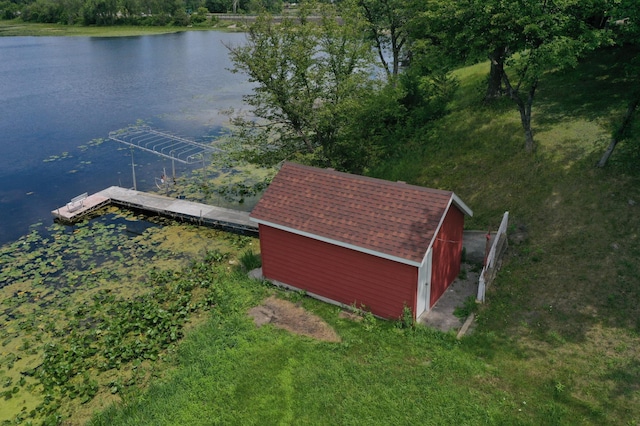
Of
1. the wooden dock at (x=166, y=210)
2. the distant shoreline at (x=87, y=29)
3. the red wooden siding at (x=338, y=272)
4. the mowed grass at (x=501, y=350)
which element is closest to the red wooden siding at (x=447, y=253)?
the red wooden siding at (x=338, y=272)

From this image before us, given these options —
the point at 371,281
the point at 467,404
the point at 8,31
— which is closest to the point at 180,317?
the point at 371,281

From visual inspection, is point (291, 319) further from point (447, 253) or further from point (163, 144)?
point (163, 144)

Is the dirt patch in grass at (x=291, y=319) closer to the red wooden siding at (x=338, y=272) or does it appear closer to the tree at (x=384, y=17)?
the red wooden siding at (x=338, y=272)

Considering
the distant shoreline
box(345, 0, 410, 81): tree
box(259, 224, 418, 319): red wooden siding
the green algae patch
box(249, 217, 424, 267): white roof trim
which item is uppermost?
the distant shoreline

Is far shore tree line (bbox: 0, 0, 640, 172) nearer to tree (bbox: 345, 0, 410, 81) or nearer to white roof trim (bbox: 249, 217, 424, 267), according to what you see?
tree (bbox: 345, 0, 410, 81)

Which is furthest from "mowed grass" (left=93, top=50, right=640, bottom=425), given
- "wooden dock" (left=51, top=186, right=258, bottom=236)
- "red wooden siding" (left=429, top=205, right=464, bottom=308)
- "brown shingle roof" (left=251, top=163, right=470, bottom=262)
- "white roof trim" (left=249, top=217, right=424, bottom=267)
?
"wooden dock" (left=51, top=186, right=258, bottom=236)
